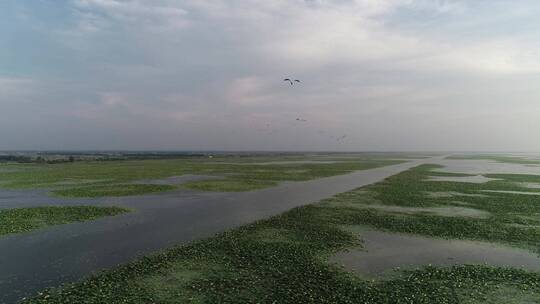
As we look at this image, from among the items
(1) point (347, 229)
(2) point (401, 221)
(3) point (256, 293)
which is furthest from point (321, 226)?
(3) point (256, 293)

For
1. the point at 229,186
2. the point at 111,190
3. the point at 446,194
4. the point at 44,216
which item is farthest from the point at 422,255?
the point at 111,190

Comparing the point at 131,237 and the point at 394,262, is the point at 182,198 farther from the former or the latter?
the point at 394,262

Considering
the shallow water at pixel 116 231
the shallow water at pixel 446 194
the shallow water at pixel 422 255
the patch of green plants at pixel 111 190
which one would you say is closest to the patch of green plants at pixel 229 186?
the patch of green plants at pixel 111 190

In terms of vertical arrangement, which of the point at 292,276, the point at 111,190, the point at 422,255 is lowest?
the point at 422,255

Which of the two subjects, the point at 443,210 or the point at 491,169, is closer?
the point at 443,210

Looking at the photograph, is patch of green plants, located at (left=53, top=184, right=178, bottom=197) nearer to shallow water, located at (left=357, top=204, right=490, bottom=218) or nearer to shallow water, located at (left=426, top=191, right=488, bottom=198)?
shallow water, located at (left=357, top=204, right=490, bottom=218)

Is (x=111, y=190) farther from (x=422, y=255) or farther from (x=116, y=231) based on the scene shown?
(x=422, y=255)
